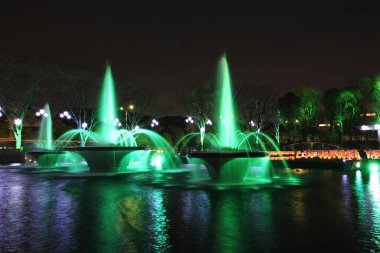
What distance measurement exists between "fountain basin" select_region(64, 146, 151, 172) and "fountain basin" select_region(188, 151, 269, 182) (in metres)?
7.40

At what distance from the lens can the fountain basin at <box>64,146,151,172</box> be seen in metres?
22.3

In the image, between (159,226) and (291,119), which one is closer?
(159,226)

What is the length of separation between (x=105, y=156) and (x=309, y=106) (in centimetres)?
4325

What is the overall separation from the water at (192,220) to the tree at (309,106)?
46.9 metres

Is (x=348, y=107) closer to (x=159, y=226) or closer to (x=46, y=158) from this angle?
(x=46, y=158)

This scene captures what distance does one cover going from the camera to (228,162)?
52.6 feet

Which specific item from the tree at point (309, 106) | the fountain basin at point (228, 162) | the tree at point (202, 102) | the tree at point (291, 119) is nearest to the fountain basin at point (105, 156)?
the fountain basin at point (228, 162)

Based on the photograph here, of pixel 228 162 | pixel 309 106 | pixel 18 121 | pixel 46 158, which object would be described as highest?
pixel 309 106

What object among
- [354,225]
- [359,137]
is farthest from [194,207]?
[359,137]

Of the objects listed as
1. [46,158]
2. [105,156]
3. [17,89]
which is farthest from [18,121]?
[105,156]

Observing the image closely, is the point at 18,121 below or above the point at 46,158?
above

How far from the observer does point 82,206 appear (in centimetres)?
1074

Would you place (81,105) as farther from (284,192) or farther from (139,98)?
(284,192)

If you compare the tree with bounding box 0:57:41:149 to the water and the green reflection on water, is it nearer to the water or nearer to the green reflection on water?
the water
